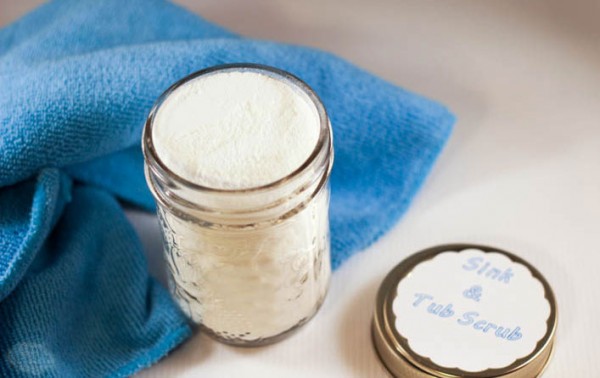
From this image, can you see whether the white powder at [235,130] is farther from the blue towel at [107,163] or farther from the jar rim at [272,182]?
the blue towel at [107,163]

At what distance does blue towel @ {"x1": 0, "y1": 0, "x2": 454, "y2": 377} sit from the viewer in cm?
70

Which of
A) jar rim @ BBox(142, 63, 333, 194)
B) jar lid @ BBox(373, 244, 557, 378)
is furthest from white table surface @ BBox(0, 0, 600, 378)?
→ jar rim @ BBox(142, 63, 333, 194)

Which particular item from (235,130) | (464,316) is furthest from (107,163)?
(464,316)

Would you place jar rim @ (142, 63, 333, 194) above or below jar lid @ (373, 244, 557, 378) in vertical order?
above

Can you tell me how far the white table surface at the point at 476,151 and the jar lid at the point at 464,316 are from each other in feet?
0.11

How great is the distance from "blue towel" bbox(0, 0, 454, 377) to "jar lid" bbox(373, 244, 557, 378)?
0.07 meters

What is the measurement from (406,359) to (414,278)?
0.07 m

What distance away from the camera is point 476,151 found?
854mm

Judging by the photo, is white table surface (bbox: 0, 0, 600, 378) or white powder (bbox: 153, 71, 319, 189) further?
white table surface (bbox: 0, 0, 600, 378)

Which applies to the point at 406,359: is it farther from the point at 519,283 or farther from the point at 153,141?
the point at 153,141

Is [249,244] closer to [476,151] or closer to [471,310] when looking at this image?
[471,310]

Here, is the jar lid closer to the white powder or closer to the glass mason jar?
the glass mason jar

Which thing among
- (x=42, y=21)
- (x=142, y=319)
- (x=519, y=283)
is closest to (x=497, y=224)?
(x=519, y=283)

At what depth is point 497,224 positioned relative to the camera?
0.79 m
